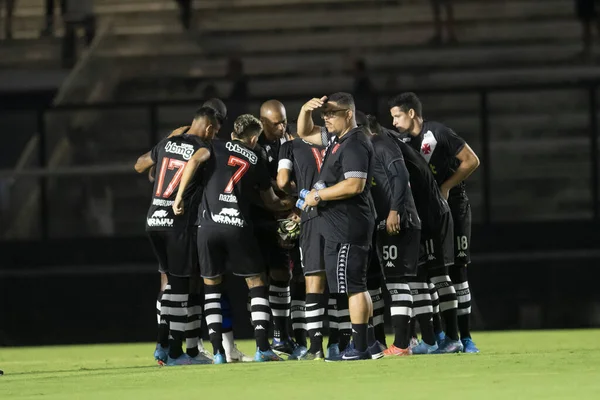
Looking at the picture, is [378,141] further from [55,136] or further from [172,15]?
[172,15]

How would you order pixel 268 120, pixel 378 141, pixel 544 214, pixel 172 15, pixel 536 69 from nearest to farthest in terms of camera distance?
pixel 378 141
pixel 268 120
pixel 544 214
pixel 536 69
pixel 172 15

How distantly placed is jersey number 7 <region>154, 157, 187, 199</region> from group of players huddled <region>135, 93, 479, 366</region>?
1 centimetres

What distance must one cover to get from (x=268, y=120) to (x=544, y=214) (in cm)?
Answer: 496

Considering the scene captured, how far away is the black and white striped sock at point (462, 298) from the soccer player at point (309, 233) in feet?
4.22

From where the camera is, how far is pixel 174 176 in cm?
1239

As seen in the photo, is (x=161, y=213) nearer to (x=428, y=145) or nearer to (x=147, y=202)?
(x=428, y=145)

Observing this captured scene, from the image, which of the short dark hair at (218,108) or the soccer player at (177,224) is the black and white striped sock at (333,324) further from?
the short dark hair at (218,108)

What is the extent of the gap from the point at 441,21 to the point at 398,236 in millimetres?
11640

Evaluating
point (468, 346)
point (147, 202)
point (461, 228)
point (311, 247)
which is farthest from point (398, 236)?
Answer: point (147, 202)

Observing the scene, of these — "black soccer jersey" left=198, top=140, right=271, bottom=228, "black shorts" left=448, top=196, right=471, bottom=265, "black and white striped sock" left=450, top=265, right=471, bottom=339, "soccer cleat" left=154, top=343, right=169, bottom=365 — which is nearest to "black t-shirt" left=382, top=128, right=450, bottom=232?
"black shorts" left=448, top=196, right=471, bottom=265

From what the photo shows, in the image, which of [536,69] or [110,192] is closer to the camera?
[110,192]

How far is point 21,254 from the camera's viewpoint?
17.1 metres

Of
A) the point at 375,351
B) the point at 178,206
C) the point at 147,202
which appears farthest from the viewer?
the point at 147,202

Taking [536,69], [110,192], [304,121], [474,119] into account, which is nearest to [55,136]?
[110,192]
